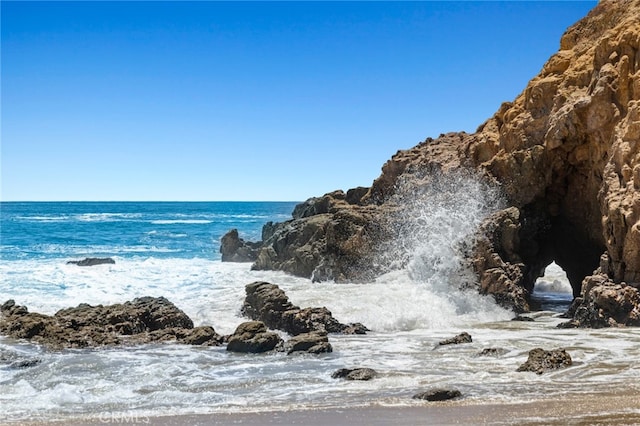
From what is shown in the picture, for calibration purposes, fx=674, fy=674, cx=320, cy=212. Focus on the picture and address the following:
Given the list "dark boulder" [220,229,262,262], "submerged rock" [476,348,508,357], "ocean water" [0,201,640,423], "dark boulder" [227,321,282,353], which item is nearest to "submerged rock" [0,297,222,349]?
"ocean water" [0,201,640,423]

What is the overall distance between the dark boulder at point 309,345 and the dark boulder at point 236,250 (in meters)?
23.4

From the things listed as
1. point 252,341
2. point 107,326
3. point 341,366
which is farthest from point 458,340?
point 107,326

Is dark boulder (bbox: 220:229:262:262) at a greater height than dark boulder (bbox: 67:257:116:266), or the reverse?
dark boulder (bbox: 220:229:262:262)

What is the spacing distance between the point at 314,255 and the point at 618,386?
1712 cm

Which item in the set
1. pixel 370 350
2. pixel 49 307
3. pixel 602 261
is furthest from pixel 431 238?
pixel 49 307

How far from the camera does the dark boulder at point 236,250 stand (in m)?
37.0

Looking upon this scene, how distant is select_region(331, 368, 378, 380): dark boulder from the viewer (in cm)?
1059

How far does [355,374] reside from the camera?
35.1 feet

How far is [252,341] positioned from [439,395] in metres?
5.18

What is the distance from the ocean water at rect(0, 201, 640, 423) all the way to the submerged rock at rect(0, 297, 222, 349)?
1.65ft

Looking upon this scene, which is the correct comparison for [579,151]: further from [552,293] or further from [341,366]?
[341,366]

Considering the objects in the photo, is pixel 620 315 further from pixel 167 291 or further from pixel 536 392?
pixel 167 291

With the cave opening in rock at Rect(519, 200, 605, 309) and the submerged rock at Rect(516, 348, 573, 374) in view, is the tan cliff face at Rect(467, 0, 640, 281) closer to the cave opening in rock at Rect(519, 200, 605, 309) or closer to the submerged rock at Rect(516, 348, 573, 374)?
the cave opening in rock at Rect(519, 200, 605, 309)

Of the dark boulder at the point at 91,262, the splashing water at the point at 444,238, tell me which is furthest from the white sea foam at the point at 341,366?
Answer: the dark boulder at the point at 91,262
